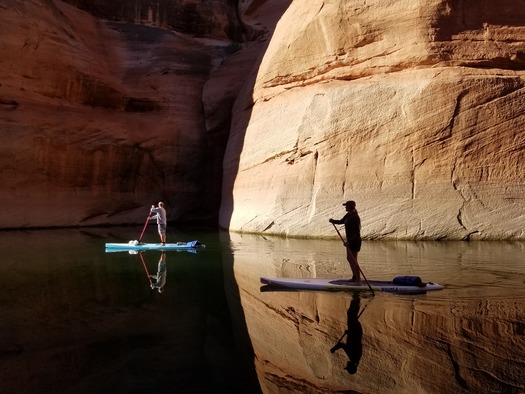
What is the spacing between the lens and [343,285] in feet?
24.7

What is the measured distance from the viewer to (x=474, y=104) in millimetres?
15312

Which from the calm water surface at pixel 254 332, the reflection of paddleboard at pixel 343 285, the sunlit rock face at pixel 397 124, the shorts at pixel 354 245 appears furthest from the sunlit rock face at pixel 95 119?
the shorts at pixel 354 245

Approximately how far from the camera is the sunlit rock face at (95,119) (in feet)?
73.6

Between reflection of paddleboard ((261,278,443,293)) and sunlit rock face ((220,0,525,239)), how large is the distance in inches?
278

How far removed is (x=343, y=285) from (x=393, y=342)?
102 inches

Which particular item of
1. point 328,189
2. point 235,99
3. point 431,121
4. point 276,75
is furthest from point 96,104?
point 431,121

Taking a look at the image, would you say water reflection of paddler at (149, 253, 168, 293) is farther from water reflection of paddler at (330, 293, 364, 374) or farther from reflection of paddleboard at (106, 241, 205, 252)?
water reflection of paddler at (330, 293, 364, 374)

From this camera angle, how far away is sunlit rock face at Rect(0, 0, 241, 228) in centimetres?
2244

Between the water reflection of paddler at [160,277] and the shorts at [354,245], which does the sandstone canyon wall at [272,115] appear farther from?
the shorts at [354,245]

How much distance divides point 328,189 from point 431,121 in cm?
324

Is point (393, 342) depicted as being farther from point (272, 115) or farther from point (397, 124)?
point (272, 115)

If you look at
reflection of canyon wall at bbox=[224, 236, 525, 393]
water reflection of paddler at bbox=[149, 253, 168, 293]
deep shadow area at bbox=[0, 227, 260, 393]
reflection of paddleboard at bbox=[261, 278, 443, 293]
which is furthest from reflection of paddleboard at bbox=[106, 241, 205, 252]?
reflection of canyon wall at bbox=[224, 236, 525, 393]

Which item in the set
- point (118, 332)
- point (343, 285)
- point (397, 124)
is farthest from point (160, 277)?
point (397, 124)

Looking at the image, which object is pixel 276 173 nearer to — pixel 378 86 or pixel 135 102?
pixel 378 86
